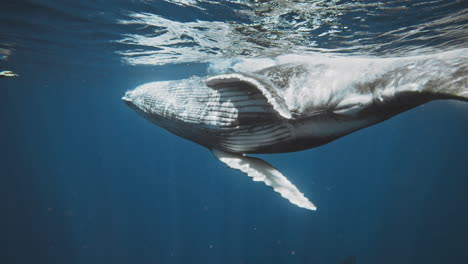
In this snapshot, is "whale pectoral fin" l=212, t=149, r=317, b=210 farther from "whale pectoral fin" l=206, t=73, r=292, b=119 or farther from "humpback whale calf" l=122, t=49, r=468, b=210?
"whale pectoral fin" l=206, t=73, r=292, b=119

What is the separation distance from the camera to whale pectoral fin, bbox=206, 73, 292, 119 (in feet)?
6.55

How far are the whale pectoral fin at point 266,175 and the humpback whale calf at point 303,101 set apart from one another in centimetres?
1

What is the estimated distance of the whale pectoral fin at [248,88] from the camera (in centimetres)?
200

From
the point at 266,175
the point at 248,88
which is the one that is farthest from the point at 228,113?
the point at 266,175

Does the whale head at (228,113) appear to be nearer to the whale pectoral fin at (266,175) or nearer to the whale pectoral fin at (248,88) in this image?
the whale pectoral fin at (248,88)

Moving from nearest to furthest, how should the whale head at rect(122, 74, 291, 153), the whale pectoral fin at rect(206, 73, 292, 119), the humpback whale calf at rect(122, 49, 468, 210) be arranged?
the humpback whale calf at rect(122, 49, 468, 210), the whale pectoral fin at rect(206, 73, 292, 119), the whale head at rect(122, 74, 291, 153)

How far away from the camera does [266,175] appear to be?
2.55m

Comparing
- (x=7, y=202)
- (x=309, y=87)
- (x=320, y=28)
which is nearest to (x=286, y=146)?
(x=309, y=87)

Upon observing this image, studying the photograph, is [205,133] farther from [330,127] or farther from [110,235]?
[110,235]

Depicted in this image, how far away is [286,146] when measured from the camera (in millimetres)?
2523

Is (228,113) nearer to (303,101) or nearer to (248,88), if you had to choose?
(248,88)

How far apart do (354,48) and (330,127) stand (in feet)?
38.4

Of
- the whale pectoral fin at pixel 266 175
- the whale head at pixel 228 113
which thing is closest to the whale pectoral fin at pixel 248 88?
the whale head at pixel 228 113

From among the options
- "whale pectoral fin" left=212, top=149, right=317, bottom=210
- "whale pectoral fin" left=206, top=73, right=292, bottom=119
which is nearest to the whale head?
"whale pectoral fin" left=206, top=73, right=292, bottom=119
